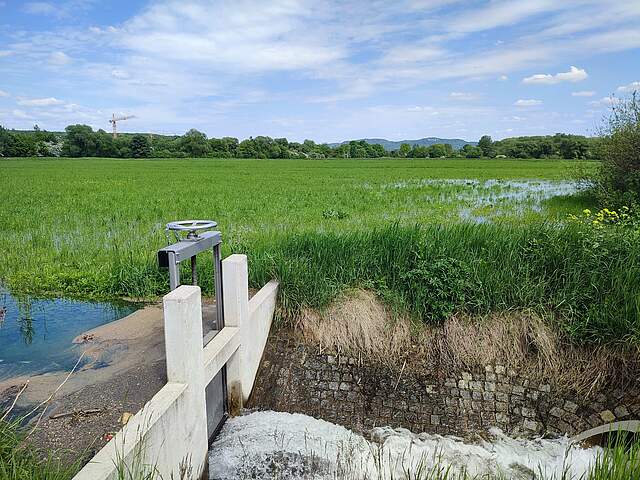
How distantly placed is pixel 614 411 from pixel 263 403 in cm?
401

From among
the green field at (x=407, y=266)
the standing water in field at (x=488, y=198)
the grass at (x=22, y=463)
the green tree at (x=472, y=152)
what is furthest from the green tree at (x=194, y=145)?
the grass at (x=22, y=463)

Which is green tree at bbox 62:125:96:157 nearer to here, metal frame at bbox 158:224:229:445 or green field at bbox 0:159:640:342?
green field at bbox 0:159:640:342

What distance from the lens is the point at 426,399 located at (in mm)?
5852

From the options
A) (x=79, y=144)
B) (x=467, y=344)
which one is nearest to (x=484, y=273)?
(x=467, y=344)

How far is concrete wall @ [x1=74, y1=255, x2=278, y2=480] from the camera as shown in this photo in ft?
9.96

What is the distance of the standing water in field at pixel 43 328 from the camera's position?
5125 mm

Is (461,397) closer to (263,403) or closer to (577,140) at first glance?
(263,403)

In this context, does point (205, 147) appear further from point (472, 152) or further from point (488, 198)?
point (488, 198)

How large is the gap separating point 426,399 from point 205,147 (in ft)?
247

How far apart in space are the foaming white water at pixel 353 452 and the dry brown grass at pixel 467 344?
0.89 m

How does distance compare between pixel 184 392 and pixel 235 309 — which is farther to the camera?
pixel 235 309

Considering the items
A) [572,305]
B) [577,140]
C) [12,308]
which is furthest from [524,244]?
[577,140]

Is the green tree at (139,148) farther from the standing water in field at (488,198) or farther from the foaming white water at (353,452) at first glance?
the foaming white water at (353,452)

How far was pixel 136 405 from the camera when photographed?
4.16m
